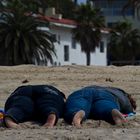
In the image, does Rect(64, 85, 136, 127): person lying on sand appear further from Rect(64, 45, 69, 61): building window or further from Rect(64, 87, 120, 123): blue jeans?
Rect(64, 45, 69, 61): building window

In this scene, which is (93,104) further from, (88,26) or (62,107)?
(88,26)

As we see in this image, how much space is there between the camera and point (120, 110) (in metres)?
8.36

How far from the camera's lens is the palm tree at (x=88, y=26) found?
55.4 metres

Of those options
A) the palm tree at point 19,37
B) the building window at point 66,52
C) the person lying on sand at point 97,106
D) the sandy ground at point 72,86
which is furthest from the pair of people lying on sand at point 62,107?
the building window at point 66,52

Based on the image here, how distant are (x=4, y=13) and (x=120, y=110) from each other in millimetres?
33410

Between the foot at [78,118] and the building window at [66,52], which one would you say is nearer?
the foot at [78,118]

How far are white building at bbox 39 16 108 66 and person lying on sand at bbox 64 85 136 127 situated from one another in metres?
39.2

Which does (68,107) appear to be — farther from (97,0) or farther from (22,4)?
(97,0)

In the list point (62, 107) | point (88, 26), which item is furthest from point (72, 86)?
point (88, 26)

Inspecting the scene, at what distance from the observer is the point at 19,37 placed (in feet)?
136

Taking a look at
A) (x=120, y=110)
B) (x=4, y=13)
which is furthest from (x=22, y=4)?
(x=120, y=110)

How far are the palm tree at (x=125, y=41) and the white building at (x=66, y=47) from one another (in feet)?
21.9

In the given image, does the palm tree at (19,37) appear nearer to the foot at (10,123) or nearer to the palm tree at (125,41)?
the palm tree at (125,41)

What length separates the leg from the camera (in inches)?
304
